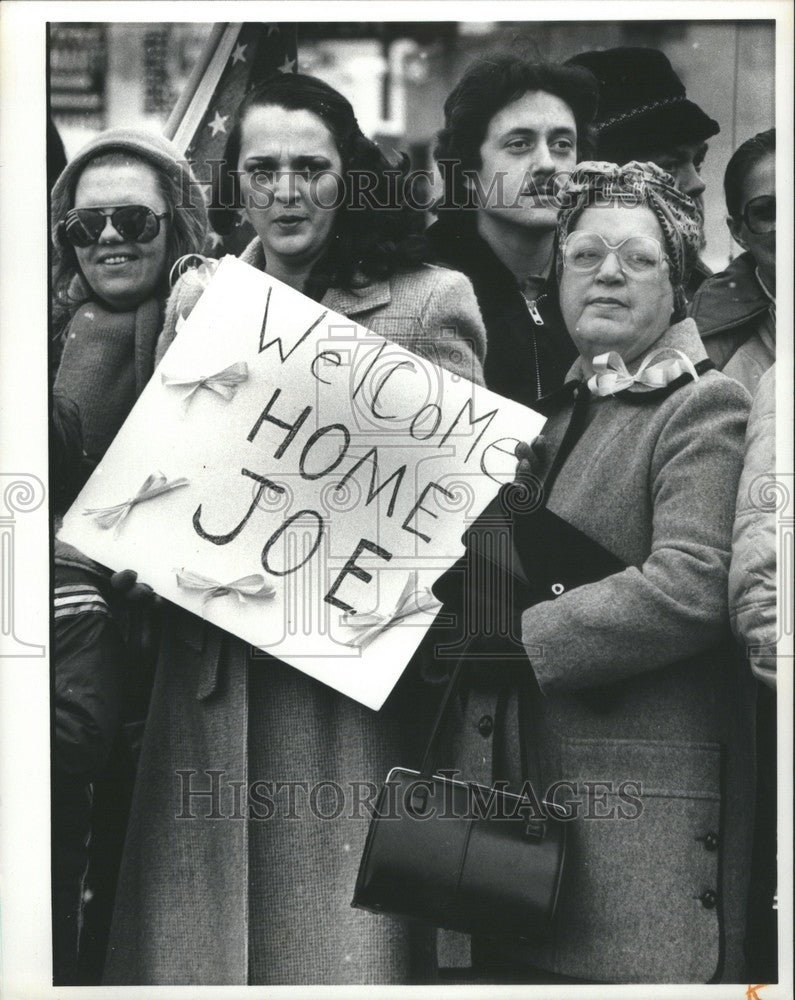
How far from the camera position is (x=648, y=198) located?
285 cm

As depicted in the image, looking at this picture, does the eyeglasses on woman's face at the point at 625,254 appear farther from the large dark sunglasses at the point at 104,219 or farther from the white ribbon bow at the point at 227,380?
the large dark sunglasses at the point at 104,219

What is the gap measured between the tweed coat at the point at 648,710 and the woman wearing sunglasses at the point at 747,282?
97mm

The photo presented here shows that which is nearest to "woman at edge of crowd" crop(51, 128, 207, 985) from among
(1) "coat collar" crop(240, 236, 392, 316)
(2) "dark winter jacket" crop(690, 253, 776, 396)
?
(1) "coat collar" crop(240, 236, 392, 316)

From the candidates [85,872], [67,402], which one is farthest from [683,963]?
[67,402]

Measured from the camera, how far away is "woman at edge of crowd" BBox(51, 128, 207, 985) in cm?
286

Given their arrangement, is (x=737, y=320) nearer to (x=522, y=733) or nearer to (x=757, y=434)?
(x=757, y=434)

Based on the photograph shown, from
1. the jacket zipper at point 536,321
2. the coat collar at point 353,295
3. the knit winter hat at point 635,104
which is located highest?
the knit winter hat at point 635,104

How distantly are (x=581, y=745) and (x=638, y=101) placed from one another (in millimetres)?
1546

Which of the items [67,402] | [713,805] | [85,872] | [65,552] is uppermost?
[67,402]

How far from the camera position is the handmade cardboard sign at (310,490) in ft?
9.25

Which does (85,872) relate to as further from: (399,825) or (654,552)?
(654,552)

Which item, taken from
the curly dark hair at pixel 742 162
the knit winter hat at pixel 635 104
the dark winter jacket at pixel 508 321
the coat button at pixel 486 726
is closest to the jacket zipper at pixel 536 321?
the dark winter jacket at pixel 508 321

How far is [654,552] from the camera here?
2.77 m

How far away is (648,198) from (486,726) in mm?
1313
